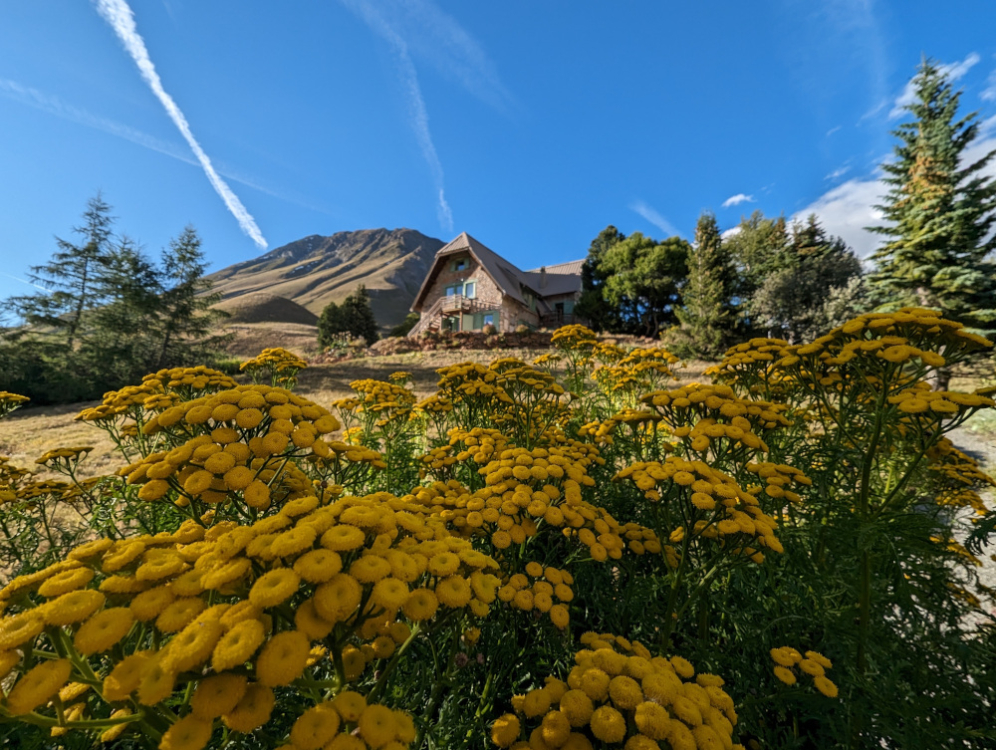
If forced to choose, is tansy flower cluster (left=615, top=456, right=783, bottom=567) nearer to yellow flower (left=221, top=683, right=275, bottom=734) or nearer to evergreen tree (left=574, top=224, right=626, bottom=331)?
yellow flower (left=221, top=683, right=275, bottom=734)

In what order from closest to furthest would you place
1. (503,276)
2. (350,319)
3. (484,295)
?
1. (484,295)
2. (503,276)
3. (350,319)

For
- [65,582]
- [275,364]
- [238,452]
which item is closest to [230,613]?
[65,582]

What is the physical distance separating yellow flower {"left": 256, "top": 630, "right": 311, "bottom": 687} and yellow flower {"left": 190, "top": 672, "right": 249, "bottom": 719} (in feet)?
0.21

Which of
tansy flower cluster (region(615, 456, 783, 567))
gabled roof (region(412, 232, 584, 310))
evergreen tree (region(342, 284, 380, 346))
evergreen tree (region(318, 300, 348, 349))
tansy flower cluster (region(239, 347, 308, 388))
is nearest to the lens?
tansy flower cluster (region(615, 456, 783, 567))

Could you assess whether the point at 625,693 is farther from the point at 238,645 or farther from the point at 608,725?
the point at 238,645

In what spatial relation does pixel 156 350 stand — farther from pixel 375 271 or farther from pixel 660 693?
pixel 375 271

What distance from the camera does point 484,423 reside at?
15.3ft

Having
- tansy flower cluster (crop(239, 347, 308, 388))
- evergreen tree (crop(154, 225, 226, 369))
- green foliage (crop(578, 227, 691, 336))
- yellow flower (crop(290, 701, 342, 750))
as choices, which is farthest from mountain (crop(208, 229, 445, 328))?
yellow flower (crop(290, 701, 342, 750))

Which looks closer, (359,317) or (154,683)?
(154,683)

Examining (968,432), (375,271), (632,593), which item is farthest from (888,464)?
(375,271)

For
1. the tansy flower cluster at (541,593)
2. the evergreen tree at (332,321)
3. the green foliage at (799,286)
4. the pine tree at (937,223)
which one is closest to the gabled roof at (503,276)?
the evergreen tree at (332,321)

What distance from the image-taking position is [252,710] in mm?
922

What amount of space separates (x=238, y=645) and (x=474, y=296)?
28.1m

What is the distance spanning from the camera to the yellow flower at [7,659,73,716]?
83cm
